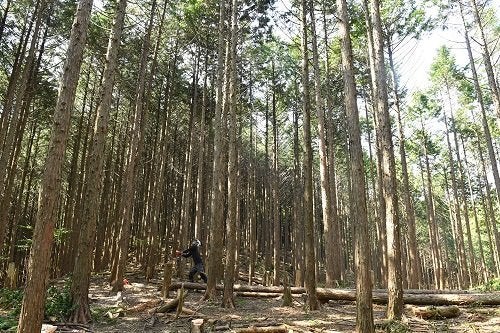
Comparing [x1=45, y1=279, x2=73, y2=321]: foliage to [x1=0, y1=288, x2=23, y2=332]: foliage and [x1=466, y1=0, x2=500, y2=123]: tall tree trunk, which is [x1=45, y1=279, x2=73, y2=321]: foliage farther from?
[x1=466, y1=0, x2=500, y2=123]: tall tree trunk

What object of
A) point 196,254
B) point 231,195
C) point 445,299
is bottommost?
point 445,299

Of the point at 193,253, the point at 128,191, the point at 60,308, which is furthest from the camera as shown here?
the point at 193,253

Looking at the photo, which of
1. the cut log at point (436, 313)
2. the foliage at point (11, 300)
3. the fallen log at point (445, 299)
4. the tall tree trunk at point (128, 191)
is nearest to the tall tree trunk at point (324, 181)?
the fallen log at point (445, 299)

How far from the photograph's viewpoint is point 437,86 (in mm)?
25438

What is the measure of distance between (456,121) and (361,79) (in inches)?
426

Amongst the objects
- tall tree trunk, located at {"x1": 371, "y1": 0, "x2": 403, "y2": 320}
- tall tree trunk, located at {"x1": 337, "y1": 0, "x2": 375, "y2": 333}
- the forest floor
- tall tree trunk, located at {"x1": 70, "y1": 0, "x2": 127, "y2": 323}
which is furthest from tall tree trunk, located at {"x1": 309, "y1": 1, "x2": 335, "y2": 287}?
tall tree trunk, located at {"x1": 70, "y1": 0, "x2": 127, "y2": 323}

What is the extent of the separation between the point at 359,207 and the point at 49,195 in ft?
16.8

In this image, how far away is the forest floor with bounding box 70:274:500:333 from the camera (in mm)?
7318

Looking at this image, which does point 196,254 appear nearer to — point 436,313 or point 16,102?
point 436,313

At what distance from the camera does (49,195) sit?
18.1 feet

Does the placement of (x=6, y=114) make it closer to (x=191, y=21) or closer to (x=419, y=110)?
(x=191, y=21)

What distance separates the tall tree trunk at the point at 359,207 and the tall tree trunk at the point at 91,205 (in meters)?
5.62

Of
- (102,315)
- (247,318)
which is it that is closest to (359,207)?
(247,318)

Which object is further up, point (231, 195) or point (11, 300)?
point (231, 195)
